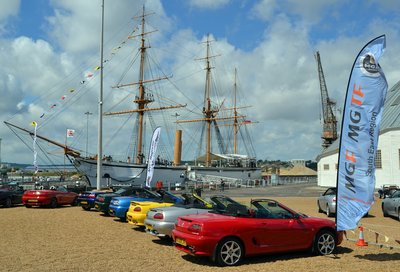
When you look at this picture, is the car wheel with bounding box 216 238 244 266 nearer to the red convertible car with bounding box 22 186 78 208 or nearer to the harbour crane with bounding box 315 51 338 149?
the red convertible car with bounding box 22 186 78 208

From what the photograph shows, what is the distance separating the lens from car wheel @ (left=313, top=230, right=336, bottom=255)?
29.3 feet

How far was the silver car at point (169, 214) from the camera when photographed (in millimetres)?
10039

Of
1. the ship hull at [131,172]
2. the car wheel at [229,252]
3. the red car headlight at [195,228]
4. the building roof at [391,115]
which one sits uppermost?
the building roof at [391,115]

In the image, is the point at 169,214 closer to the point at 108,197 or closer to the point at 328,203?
the point at 108,197

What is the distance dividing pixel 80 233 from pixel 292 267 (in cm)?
650

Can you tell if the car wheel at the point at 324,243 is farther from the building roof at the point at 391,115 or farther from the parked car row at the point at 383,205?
the building roof at the point at 391,115

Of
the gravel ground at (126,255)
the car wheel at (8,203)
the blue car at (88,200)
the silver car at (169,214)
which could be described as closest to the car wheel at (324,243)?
the gravel ground at (126,255)

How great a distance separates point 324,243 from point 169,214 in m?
3.66

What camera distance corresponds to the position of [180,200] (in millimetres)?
14219

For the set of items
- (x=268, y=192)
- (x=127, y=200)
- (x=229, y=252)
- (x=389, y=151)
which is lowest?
(x=268, y=192)

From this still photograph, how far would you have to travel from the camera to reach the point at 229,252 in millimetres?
7961

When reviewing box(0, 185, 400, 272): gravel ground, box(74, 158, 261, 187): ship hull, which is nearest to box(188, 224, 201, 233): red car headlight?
box(0, 185, 400, 272): gravel ground

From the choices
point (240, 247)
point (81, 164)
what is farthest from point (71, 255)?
point (81, 164)

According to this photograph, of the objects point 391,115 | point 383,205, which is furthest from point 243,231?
point 391,115
